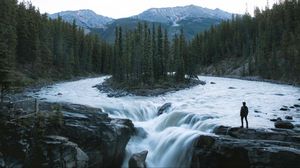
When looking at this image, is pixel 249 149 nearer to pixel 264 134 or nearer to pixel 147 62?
pixel 264 134

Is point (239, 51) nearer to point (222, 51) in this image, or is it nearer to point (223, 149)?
point (222, 51)

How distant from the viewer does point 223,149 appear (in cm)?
2555

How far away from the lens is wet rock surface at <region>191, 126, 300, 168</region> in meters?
23.4

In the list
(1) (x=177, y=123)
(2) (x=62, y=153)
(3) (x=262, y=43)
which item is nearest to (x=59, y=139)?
(2) (x=62, y=153)

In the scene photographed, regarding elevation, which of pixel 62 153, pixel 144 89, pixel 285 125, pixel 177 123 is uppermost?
pixel 285 125

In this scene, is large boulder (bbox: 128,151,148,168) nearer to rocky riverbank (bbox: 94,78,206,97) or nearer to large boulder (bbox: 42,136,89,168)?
large boulder (bbox: 42,136,89,168)

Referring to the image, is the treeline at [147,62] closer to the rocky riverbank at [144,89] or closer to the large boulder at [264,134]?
the rocky riverbank at [144,89]

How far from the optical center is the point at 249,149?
2444cm

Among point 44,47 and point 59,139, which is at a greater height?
point 44,47

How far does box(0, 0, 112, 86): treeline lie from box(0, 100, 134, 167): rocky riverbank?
3096 centimetres

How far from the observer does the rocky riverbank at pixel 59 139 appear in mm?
24828

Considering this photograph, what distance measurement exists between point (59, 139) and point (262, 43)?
12645 cm

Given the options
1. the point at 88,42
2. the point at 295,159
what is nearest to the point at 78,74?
the point at 88,42

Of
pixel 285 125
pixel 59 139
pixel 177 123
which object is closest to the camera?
pixel 59 139
